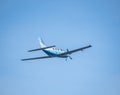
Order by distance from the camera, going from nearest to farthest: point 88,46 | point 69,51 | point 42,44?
1. point 88,46
2. point 69,51
3. point 42,44

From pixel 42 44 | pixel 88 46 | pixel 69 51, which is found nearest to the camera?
pixel 88 46

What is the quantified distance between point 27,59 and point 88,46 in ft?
42.7

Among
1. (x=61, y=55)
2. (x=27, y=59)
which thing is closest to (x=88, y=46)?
(x=61, y=55)

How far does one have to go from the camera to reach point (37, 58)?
47.0 m

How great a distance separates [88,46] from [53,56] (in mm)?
8151

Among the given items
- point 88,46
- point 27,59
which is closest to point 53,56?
point 27,59

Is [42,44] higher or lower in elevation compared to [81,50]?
higher

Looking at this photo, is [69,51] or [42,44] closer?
[69,51]

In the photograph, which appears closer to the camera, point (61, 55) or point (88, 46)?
point (88, 46)

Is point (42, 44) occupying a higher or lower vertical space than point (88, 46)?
higher

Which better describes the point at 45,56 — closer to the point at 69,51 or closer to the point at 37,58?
the point at 37,58

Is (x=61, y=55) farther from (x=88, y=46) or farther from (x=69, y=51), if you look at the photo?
(x=88, y=46)

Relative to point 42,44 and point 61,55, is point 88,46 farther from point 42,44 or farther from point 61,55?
point 42,44

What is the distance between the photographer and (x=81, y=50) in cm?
4403
